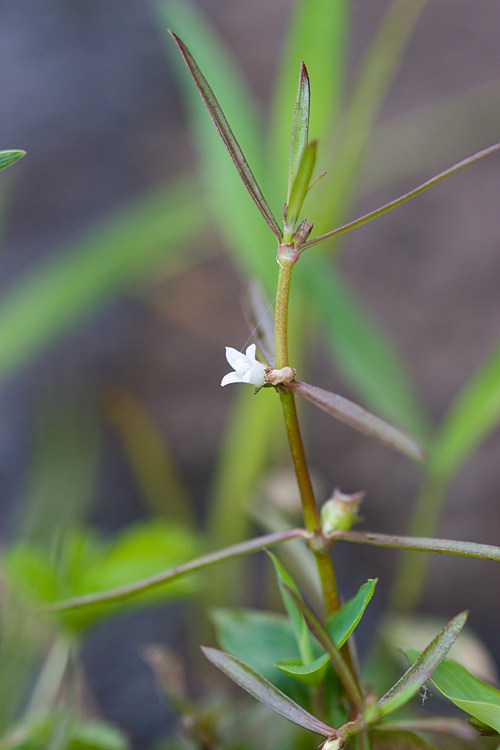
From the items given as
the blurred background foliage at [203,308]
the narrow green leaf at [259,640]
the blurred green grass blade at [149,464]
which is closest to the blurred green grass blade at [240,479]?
the blurred background foliage at [203,308]

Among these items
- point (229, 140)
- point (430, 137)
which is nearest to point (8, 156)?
point (229, 140)

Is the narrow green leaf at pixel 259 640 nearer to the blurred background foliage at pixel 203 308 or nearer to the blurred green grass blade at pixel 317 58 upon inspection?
the blurred background foliage at pixel 203 308

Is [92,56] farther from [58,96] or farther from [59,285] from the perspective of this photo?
[59,285]

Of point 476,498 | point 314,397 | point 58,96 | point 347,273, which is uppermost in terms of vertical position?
point 58,96

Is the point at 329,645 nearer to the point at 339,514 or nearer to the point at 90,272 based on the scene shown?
the point at 339,514

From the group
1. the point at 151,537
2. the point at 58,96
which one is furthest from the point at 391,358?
the point at 58,96

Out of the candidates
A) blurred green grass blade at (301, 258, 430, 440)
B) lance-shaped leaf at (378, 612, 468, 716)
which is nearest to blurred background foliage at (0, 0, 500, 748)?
blurred green grass blade at (301, 258, 430, 440)
